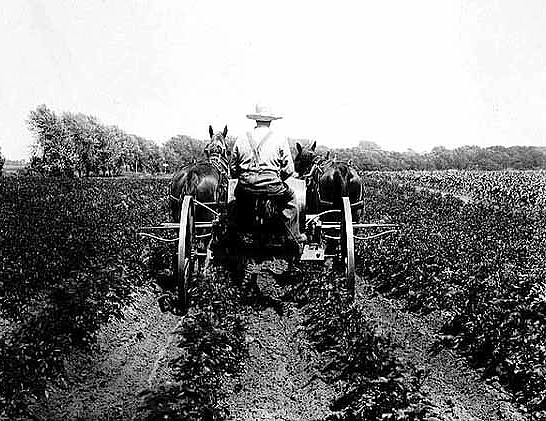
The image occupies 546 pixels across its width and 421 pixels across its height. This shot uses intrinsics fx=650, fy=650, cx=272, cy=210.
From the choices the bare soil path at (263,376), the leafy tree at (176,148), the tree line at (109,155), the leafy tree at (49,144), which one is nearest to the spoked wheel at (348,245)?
the bare soil path at (263,376)

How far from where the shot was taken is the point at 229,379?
6039 millimetres

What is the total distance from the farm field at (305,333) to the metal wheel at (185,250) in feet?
0.98

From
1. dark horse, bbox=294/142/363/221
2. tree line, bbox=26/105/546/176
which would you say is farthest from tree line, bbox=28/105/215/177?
dark horse, bbox=294/142/363/221

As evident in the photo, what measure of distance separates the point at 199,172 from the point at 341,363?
346 centimetres

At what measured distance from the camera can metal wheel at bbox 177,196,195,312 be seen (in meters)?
6.87

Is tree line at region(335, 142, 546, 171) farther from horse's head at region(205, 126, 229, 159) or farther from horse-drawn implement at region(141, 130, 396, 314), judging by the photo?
horse-drawn implement at region(141, 130, 396, 314)

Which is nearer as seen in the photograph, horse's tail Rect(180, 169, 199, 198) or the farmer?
the farmer

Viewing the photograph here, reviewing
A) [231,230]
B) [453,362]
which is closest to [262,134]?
[231,230]

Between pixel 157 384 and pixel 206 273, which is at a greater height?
pixel 206 273

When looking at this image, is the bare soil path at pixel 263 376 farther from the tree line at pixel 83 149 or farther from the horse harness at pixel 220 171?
the tree line at pixel 83 149

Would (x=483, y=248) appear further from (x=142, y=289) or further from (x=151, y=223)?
(x=151, y=223)

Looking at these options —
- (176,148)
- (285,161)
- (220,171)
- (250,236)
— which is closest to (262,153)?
(285,161)

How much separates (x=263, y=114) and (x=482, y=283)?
12.1 feet

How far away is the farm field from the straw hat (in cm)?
208
